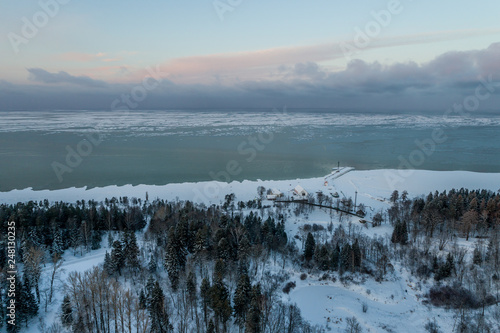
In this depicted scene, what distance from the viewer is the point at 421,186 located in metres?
30.9

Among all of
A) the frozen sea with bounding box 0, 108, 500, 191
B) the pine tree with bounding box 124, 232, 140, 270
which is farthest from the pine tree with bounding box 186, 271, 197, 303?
the frozen sea with bounding box 0, 108, 500, 191

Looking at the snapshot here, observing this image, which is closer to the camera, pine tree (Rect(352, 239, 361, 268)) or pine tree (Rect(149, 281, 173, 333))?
pine tree (Rect(149, 281, 173, 333))

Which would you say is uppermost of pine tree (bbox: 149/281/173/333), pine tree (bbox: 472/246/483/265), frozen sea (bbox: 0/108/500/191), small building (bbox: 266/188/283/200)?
frozen sea (bbox: 0/108/500/191)

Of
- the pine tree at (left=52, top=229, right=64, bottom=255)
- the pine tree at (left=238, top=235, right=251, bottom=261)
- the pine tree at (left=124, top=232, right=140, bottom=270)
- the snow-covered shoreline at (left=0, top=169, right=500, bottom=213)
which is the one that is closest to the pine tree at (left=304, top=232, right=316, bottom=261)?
the pine tree at (left=238, top=235, right=251, bottom=261)

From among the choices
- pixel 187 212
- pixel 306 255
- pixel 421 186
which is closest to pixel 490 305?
pixel 306 255

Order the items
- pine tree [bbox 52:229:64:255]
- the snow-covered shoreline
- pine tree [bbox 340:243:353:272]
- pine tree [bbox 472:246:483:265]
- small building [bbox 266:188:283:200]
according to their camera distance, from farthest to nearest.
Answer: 1. the snow-covered shoreline
2. small building [bbox 266:188:283:200]
3. pine tree [bbox 52:229:64:255]
4. pine tree [bbox 340:243:353:272]
5. pine tree [bbox 472:246:483:265]

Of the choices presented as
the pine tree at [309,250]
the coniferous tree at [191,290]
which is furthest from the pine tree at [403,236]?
the coniferous tree at [191,290]

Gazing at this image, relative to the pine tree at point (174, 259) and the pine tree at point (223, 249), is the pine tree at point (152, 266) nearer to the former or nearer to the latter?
the pine tree at point (174, 259)

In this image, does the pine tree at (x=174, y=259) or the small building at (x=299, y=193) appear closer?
the pine tree at (x=174, y=259)

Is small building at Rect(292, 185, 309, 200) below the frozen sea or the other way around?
below

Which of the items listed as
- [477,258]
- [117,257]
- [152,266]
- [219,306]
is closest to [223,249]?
[152,266]

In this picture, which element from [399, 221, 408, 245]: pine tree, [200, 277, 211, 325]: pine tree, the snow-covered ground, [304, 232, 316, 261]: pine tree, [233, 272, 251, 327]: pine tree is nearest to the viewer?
[233, 272, 251, 327]: pine tree

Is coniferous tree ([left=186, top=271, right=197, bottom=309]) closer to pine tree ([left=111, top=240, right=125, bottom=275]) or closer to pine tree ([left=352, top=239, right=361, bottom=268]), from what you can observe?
pine tree ([left=111, top=240, right=125, bottom=275])

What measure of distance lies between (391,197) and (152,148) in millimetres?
36059
